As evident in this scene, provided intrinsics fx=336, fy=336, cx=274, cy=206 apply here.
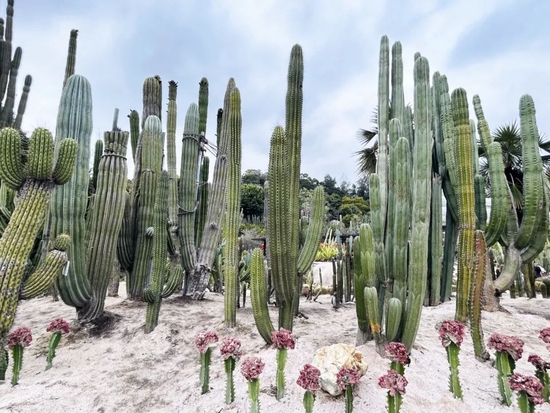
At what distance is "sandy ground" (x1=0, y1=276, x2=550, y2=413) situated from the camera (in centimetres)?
249

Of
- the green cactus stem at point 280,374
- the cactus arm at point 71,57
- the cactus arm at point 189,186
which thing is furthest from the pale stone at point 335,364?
the cactus arm at point 71,57

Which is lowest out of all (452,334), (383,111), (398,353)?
(398,353)

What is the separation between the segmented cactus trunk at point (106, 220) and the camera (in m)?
4.31

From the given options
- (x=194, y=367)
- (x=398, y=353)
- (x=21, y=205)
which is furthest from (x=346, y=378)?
(x=21, y=205)

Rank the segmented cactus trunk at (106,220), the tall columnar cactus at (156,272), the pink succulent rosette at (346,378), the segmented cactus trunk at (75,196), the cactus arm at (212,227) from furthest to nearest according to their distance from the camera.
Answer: the cactus arm at (212,227) < the segmented cactus trunk at (106,220) < the tall columnar cactus at (156,272) < the segmented cactus trunk at (75,196) < the pink succulent rosette at (346,378)

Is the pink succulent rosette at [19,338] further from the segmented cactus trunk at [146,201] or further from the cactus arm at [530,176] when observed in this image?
the cactus arm at [530,176]

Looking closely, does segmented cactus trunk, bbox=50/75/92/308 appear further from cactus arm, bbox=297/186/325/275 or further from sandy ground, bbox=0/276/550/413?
cactus arm, bbox=297/186/325/275

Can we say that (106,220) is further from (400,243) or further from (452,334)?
(452,334)

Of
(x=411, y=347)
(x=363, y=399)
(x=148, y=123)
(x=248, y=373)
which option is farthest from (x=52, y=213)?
(x=411, y=347)

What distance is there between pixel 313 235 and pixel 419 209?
1.30m

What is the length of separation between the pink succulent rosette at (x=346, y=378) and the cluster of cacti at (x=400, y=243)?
0.75 metres

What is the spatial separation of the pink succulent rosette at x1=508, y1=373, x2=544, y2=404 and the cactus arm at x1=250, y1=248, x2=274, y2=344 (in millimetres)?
1946

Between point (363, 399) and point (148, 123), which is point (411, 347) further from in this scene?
point (148, 123)

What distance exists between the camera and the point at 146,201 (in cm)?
525
